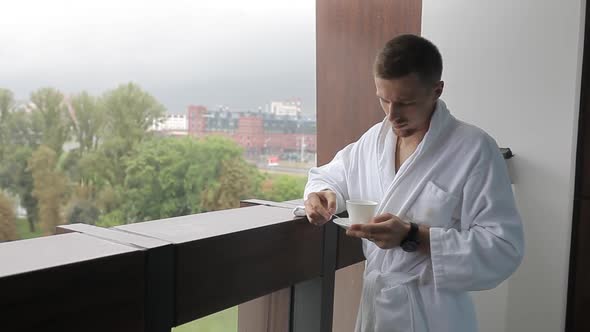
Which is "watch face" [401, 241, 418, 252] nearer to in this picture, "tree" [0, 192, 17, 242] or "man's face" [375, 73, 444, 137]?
"man's face" [375, 73, 444, 137]

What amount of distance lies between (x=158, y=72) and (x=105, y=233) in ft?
61.4

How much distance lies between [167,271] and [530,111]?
1638 millimetres

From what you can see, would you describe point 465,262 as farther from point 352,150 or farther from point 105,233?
point 105,233

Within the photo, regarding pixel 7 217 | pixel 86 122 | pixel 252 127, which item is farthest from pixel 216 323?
pixel 252 127

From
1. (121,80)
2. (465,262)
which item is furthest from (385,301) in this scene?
(121,80)

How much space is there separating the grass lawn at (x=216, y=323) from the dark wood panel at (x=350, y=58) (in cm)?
129

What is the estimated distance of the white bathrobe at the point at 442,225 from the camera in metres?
1.12

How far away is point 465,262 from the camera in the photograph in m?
1.12

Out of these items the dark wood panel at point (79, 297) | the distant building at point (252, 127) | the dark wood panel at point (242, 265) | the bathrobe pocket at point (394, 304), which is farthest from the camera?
the distant building at point (252, 127)

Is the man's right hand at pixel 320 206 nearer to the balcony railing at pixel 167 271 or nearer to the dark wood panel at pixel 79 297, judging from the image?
the balcony railing at pixel 167 271

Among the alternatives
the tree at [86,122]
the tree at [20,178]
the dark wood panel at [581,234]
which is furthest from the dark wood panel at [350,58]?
the tree at [86,122]

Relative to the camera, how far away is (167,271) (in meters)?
1.03

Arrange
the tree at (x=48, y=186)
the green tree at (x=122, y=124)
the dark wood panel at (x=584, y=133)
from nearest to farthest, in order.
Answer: the dark wood panel at (x=584, y=133) → the tree at (x=48, y=186) → the green tree at (x=122, y=124)

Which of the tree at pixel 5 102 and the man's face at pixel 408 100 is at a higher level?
the tree at pixel 5 102
